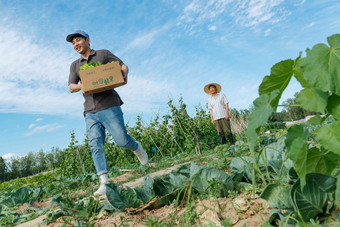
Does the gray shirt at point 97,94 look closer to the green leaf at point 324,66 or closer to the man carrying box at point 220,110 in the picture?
the green leaf at point 324,66

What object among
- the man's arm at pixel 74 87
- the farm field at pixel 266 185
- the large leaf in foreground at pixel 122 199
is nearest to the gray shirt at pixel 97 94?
the man's arm at pixel 74 87

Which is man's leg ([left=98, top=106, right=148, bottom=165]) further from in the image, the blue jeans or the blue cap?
the blue cap

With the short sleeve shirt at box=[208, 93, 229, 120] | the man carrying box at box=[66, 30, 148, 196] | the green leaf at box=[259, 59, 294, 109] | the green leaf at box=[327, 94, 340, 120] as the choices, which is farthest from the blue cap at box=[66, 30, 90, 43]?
the short sleeve shirt at box=[208, 93, 229, 120]

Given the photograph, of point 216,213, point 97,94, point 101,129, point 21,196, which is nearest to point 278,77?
point 216,213

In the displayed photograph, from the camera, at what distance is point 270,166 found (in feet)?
5.72

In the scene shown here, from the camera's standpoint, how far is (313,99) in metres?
0.86

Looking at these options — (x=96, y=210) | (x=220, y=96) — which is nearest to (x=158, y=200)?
(x=96, y=210)

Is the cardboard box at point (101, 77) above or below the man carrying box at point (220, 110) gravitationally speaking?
above

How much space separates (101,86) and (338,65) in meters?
2.98

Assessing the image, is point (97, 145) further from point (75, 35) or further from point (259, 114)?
point (259, 114)

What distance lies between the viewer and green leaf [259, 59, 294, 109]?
0.94 meters

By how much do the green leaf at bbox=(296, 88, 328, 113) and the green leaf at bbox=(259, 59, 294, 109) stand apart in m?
0.08

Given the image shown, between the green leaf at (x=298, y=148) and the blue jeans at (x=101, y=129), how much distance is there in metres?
2.84

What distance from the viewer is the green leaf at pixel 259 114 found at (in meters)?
0.79
